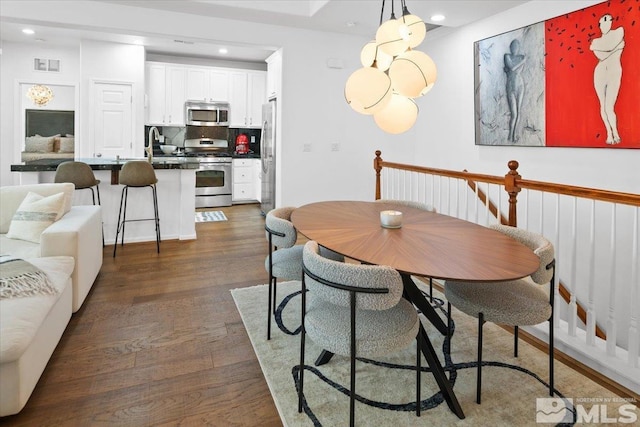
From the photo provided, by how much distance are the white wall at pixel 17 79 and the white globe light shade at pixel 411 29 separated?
722 centimetres

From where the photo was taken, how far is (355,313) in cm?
158

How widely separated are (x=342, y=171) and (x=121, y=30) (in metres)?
3.08

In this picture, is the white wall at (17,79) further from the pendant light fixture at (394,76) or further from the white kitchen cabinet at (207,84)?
the pendant light fixture at (394,76)

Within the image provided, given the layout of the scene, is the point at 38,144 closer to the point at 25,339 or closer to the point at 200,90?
the point at 200,90

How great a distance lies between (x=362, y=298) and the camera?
1547 mm

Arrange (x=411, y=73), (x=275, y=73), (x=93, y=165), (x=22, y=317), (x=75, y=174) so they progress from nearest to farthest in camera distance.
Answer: (x=22, y=317) < (x=411, y=73) < (x=75, y=174) < (x=93, y=165) < (x=275, y=73)

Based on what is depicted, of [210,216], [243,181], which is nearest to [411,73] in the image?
[210,216]

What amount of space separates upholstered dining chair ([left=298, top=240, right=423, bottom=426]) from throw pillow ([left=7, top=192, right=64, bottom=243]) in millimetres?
2245

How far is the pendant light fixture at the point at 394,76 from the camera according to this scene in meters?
2.09

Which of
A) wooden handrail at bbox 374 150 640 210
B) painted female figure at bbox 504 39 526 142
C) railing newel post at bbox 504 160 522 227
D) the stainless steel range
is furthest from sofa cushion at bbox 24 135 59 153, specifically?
railing newel post at bbox 504 160 522 227

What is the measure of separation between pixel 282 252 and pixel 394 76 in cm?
135

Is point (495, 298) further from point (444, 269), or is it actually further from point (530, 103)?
point (530, 103)

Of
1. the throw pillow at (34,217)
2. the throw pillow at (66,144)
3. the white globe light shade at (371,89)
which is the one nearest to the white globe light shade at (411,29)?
the white globe light shade at (371,89)

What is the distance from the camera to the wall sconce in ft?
23.6
